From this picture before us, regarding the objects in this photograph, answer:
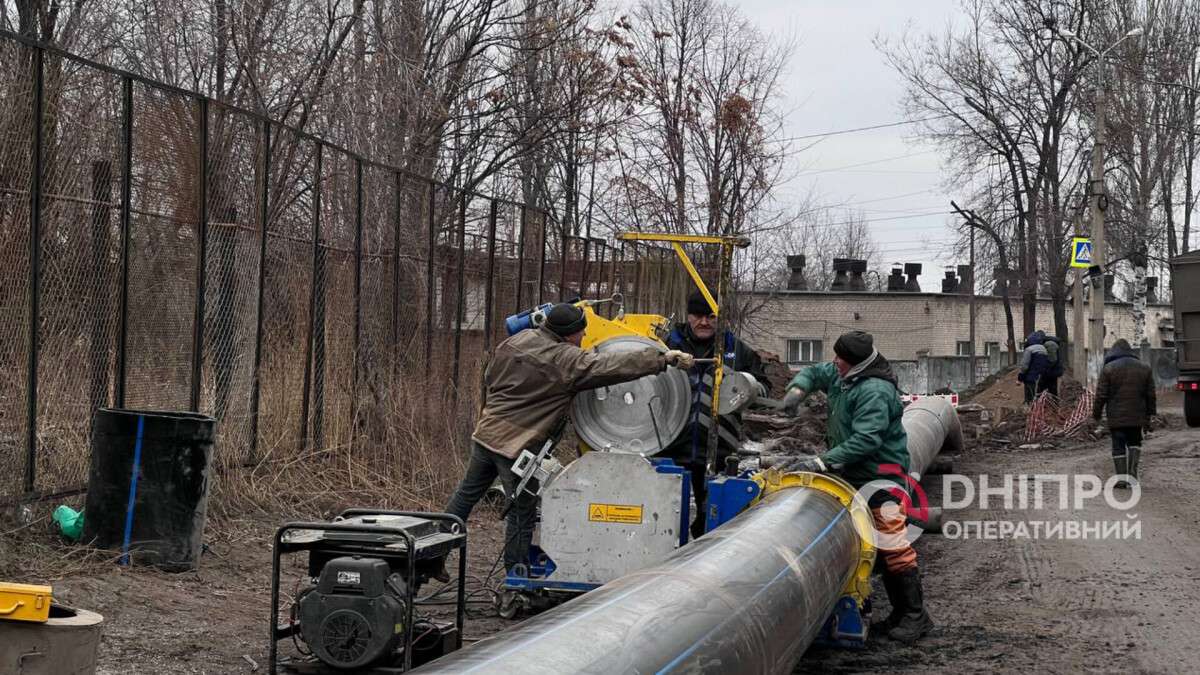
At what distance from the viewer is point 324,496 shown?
35.8ft

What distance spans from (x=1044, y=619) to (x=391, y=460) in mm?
5965

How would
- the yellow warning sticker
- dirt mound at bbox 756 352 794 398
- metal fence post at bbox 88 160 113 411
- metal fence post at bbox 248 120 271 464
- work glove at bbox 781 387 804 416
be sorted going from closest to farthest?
the yellow warning sticker → work glove at bbox 781 387 804 416 → metal fence post at bbox 88 160 113 411 → metal fence post at bbox 248 120 271 464 → dirt mound at bbox 756 352 794 398

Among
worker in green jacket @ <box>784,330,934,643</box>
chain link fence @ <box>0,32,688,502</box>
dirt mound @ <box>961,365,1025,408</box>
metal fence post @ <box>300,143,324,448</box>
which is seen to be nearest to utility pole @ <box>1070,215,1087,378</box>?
dirt mound @ <box>961,365,1025,408</box>

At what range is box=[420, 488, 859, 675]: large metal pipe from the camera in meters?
4.13

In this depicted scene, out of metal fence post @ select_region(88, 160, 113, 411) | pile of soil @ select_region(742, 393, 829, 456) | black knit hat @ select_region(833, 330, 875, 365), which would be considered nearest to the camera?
black knit hat @ select_region(833, 330, 875, 365)

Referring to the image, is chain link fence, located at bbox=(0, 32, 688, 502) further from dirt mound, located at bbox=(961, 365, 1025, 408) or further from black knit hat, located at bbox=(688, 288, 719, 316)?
dirt mound, located at bbox=(961, 365, 1025, 408)

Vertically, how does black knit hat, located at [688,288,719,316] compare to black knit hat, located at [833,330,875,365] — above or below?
above

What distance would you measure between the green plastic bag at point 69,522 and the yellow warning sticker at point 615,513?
300 cm

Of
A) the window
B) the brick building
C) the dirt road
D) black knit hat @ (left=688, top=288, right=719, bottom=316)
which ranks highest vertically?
the brick building

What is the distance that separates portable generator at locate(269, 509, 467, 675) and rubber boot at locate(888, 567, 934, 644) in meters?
2.93

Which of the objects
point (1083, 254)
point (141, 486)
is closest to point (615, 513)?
point (141, 486)

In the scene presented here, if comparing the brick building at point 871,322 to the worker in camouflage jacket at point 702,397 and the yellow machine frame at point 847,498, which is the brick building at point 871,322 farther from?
the yellow machine frame at point 847,498

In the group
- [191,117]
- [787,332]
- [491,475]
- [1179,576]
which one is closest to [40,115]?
[191,117]

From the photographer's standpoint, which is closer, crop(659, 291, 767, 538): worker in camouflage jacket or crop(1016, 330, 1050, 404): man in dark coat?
crop(659, 291, 767, 538): worker in camouflage jacket
